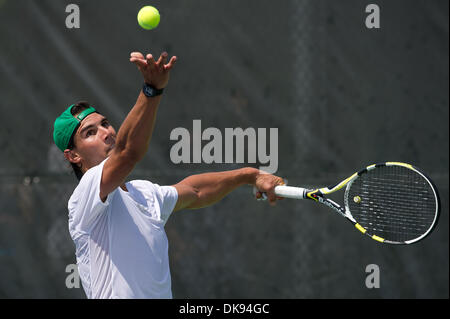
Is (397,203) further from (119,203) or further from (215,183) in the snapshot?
(119,203)

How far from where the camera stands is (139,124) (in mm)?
2271

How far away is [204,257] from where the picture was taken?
168 inches

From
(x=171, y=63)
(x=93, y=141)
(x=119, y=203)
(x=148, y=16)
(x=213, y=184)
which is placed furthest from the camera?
(x=213, y=184)

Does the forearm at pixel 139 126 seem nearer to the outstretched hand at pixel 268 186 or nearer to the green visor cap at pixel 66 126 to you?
the green visor cap at pixel 66 126

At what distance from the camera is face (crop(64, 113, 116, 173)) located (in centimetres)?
268

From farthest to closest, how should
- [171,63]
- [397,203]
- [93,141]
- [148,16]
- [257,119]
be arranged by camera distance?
[257,119], [397,203], [148,16], [93,141], [171,63]

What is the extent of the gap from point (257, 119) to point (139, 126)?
2.09m

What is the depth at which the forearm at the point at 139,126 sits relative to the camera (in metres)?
2.27

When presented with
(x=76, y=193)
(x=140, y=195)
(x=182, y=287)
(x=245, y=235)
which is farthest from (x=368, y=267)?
(x=76, y=193)

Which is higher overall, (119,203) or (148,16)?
(148,16)

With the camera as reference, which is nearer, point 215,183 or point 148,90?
point 148,90

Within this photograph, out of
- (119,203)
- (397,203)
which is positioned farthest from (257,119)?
(119,203)

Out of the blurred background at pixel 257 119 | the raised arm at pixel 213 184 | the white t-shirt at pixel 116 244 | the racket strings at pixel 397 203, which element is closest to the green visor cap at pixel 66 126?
the white t-shirt at pixel 116 244

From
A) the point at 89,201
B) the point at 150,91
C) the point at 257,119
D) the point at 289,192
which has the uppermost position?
the point at 257,119
